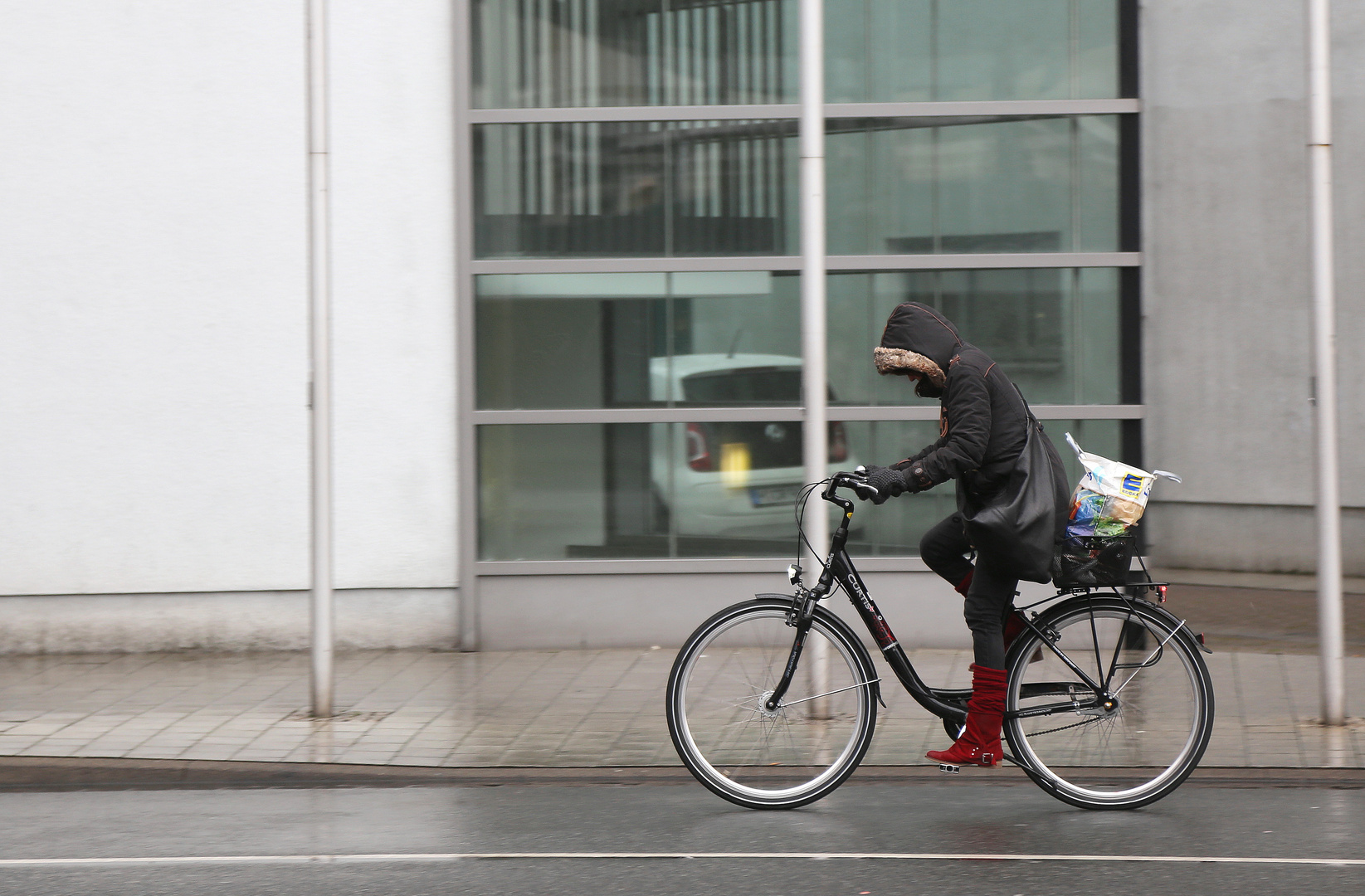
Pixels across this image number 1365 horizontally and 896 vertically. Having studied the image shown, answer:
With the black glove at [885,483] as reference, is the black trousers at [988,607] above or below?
below

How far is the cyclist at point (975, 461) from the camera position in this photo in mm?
5465

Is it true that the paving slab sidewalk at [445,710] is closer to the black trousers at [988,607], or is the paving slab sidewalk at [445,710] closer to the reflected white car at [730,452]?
the black trousers at [988,607]

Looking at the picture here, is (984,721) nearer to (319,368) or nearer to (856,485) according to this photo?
(856,485)

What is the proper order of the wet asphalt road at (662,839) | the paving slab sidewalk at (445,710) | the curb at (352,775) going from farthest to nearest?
the paving slab sidewalk at (445,710) → the curb at (352,775) → the wet asphalt road at (662,839)

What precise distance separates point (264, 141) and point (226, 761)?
13.9 ft

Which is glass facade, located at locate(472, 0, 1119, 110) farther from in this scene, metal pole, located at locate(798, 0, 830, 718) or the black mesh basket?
the black mesh basket

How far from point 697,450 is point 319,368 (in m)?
2.71

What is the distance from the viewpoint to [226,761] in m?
6.56

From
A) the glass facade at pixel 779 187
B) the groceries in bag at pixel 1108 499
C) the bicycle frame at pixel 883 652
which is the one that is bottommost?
the bicycle frame at pixel 883 652

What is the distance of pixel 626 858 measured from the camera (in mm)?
5020

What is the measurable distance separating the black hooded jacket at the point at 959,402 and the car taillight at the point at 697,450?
371 cm

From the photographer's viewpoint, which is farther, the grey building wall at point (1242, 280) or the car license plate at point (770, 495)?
the grey building wall at point (1242, 280)

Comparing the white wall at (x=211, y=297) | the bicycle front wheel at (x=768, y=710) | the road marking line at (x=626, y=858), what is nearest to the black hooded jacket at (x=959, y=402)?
the bicycle front wheel at (x=768, y=710)

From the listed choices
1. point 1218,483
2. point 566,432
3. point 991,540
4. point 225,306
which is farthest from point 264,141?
point 1218,483
